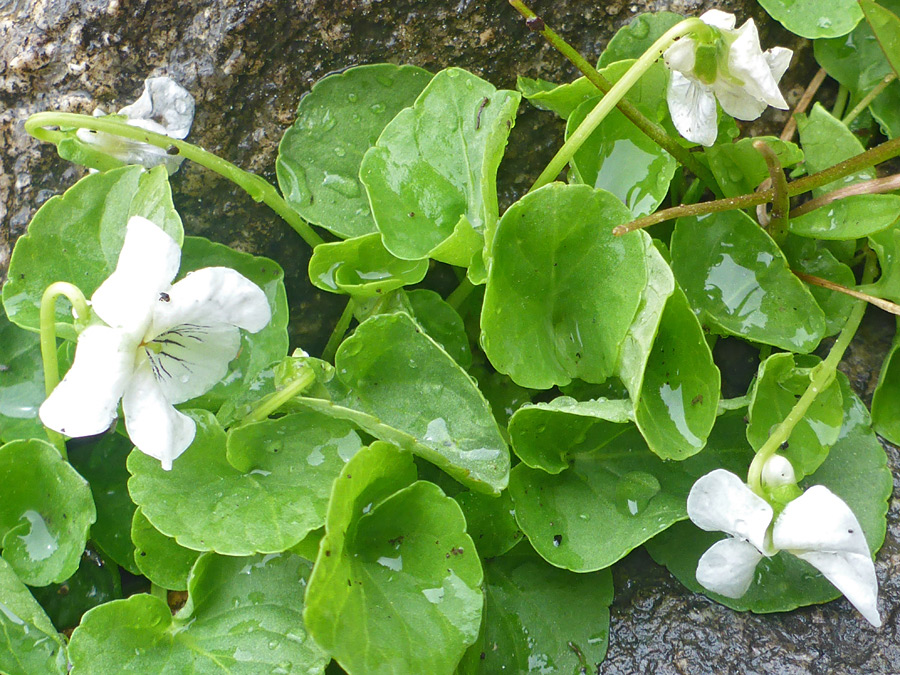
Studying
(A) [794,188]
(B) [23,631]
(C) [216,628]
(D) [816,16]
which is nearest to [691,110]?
(A) [794,188]

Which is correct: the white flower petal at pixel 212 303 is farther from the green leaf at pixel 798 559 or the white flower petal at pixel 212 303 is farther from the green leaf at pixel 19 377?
the green leaf at pixel 798 559

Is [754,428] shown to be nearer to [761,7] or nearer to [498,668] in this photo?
[498,668]

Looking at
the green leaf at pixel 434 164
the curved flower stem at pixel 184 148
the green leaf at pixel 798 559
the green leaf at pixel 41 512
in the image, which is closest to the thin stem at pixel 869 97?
the green leaf at pixel 798 559

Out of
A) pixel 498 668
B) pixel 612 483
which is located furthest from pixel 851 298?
pixel 498 668

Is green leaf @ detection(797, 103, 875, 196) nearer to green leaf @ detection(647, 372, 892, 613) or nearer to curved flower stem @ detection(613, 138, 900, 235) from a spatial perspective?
curved flower stem @ detection(613, 138, 900, 235)

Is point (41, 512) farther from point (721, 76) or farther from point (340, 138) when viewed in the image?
point (721, 76)

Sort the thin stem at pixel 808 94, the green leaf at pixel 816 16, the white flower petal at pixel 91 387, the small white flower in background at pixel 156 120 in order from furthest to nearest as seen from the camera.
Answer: the thin stem at pixel 808 94, the green leaf at pixel 816 16, the small white flower in background at pixel 156 120, the white flower petal at pixel 91 387
